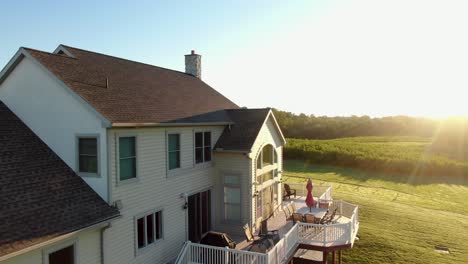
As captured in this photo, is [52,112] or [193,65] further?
[193,65]

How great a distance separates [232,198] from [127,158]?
23.7 feet

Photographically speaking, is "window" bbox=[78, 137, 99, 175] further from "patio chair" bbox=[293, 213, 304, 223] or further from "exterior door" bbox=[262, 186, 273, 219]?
"patio chair" bbox=[293, 213, 304, 223]

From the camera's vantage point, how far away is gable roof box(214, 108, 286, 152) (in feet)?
56.1

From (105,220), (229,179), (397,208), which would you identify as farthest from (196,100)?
(397,208)

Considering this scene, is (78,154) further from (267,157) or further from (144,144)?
(267,157)

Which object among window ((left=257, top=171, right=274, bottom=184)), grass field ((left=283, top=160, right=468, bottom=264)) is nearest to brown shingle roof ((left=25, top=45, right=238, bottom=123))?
window ((left=257, top=171, right=274, bottom=184))

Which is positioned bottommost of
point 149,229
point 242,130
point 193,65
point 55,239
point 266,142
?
point 149,229

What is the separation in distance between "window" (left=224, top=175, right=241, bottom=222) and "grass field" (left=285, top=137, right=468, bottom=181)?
34.5m

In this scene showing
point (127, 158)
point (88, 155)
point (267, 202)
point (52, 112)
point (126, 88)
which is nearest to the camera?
point (88, 155)

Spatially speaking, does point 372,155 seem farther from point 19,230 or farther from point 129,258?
point 19,230

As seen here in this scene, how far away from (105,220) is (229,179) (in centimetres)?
798

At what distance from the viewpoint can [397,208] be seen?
2988 centimetres

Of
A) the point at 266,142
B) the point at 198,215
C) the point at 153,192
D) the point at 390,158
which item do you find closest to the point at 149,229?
the point at 153,192

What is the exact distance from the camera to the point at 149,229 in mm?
12945
